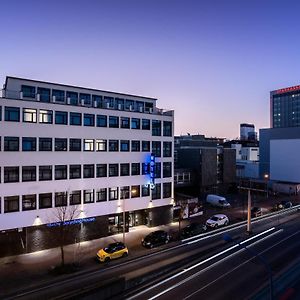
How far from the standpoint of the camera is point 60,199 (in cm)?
3900

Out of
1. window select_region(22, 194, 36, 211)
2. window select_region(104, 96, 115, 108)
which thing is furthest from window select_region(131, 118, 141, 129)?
window select_region(22, 194, 36, 211)

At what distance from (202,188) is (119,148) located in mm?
30195

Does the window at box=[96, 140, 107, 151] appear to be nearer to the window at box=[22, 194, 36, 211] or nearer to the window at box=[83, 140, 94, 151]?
the window at box=[83, 140, 94, 151]

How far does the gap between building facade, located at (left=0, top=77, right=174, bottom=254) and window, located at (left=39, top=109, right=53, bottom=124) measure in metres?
0.02

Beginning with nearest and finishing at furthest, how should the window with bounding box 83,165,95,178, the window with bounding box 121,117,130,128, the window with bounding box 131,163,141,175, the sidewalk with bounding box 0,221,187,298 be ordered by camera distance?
the sidewalk with bounding box 0,221,187,298, the window with bounding box 83,165,95,178, the window with bounding box 121,117,130,128, the window with bounding box 131,163,141,175

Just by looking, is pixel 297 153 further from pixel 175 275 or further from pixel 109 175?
pixel 175 275

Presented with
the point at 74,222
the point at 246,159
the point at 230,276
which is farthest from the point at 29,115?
the point at 246,159

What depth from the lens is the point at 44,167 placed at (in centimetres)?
3791

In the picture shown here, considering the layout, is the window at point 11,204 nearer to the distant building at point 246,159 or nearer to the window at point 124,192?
the window at point 124,192

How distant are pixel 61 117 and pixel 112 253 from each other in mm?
18117

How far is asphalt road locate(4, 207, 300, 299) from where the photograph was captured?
2544cm

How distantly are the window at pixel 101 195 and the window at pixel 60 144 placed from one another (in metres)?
7.73

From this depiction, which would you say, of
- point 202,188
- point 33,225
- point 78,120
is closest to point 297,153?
point 202,188

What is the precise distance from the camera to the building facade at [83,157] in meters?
35.9
